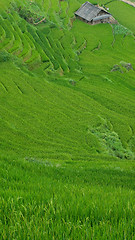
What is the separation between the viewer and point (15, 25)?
1510 inches

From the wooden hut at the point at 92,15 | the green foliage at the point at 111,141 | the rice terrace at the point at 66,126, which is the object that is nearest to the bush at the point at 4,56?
the rice terrace at the point at 66,126

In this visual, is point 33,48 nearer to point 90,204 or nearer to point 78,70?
point 78,70

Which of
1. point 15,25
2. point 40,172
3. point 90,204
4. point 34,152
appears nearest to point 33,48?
point 15,25

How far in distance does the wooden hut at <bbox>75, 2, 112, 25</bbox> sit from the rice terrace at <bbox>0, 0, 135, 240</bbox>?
0.23 metres

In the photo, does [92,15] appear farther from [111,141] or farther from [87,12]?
[111,141]

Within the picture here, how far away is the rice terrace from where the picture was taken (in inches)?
152

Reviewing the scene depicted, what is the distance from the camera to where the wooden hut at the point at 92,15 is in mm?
54844

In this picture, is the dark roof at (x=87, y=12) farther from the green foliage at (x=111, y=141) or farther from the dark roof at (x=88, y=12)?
the green foliage at (x=111, y=141)

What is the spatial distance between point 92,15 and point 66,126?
42046 millimetres

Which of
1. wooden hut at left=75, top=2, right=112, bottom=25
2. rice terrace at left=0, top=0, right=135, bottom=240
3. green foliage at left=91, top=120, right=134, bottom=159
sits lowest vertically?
green foliage at left=91, top=120, right=134, bottom=159

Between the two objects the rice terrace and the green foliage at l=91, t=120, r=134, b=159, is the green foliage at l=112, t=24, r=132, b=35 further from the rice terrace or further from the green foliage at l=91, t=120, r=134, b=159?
the green foliage at l=91, t=120, r=134, b=159

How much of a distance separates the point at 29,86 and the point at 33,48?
34.4 ft

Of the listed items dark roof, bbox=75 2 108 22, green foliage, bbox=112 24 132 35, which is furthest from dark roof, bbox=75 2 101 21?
green foliage, bbox=112 24 132 35

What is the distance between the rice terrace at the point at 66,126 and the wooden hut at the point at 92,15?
0.75 feet
